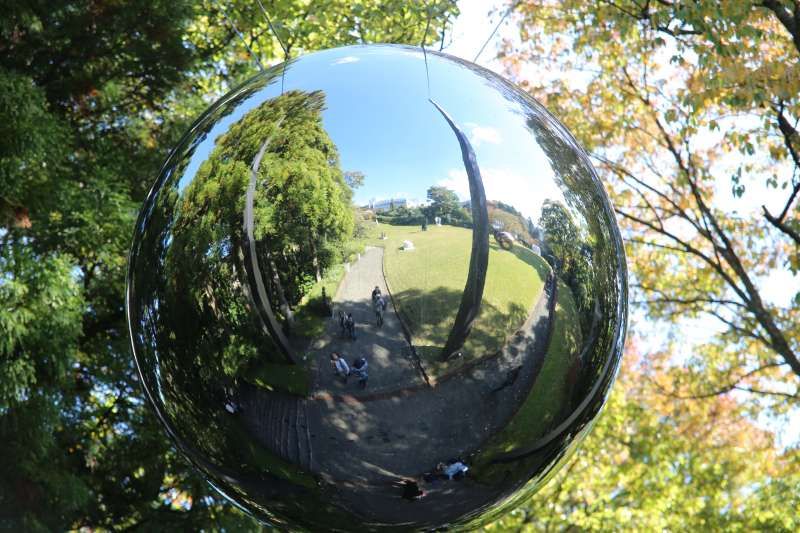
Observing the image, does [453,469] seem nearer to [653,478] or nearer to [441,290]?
[441,290]

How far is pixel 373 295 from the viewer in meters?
1.47

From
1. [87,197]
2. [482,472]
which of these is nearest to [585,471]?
[87,197]

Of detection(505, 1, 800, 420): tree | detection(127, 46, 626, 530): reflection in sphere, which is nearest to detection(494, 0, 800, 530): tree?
detection(505, 1, 800, 420): tree

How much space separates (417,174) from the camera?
155cm

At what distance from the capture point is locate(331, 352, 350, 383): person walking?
147 centimetres

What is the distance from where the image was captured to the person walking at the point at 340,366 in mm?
1467

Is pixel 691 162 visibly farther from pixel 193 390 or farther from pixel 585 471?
pixel 193 390

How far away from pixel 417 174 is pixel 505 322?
33cm

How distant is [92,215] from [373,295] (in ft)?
21.9

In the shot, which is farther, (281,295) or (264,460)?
(264,460)

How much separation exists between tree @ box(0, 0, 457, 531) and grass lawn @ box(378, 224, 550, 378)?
604 cm

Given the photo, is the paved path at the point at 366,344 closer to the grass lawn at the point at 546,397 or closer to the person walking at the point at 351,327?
the person walking at the point at 351,327

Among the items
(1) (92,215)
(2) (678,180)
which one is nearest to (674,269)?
(2) (678,180)

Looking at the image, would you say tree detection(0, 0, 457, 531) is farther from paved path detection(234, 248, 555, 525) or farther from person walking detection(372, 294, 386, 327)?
person walking detection(372, 294, 386, 327)
